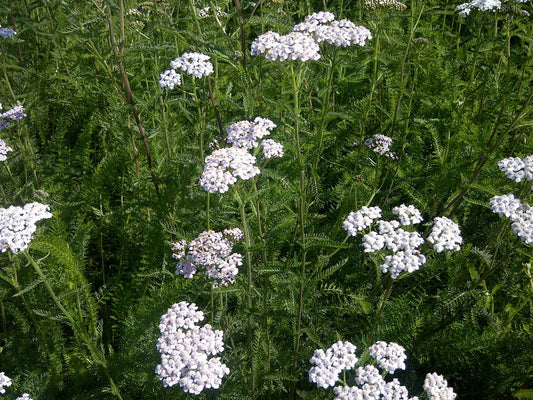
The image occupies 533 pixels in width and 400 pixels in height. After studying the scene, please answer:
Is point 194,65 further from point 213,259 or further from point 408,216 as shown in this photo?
point 408,216

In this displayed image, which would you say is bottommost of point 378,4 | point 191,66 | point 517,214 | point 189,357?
point 189,357

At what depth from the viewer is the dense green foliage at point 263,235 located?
2.94 meters

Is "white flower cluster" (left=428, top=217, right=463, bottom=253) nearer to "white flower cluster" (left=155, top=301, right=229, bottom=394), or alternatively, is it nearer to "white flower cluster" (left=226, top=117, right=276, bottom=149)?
"white flower cluster" (left=226, top=117, right=276, bottom=149)

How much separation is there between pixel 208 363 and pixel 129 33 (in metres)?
3.00

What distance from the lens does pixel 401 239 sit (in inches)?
95.6

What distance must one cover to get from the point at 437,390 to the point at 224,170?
148 cm

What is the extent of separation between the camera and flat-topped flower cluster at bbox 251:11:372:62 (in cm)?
262

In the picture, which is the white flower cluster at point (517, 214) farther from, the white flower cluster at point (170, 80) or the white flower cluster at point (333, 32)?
the white flower cluster at point (170, 80)

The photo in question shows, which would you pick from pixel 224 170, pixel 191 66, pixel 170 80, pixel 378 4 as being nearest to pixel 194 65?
pixel 191 66

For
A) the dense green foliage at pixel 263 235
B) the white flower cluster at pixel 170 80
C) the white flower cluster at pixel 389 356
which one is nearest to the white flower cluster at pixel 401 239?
the dense green foliage at pixel 263 235

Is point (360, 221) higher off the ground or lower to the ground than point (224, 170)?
lower

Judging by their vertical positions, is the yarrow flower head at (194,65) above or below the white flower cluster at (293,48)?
below

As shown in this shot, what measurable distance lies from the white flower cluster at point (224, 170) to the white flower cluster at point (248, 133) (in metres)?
0.22

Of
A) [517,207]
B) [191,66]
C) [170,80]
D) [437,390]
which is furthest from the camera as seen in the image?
[170,80]
